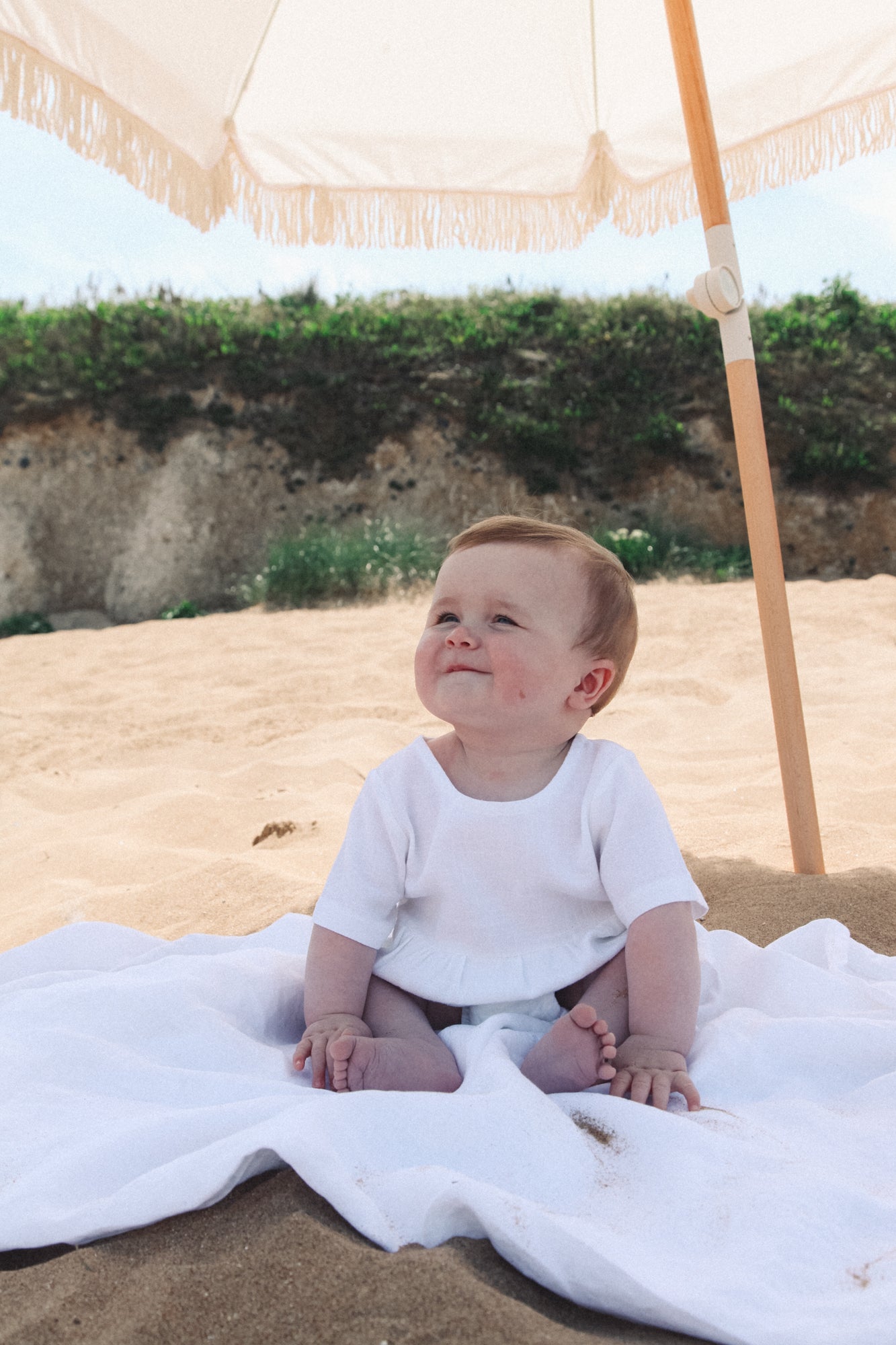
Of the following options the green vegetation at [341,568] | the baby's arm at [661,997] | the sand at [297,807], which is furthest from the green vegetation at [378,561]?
the baby's arm at [661,997]

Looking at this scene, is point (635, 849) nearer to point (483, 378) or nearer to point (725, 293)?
point (725, 293)

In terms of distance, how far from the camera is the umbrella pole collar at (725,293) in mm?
2285

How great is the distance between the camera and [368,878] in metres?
1.67

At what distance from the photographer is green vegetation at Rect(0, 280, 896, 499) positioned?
10.8 metres

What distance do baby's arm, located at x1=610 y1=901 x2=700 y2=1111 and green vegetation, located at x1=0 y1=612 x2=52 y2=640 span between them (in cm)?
933

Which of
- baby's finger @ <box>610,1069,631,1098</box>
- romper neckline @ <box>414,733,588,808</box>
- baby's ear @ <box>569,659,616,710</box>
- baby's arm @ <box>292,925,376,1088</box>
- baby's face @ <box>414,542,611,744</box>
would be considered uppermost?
baby's face @ <box>414,542,611,744</box>

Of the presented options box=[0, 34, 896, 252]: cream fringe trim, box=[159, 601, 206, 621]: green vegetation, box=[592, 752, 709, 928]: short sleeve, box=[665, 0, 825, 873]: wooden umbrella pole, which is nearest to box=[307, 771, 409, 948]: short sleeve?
box=[592, 752, 709, 928]: short sleeve

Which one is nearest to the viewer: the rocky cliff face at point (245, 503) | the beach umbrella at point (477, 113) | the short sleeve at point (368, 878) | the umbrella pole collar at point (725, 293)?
the short sleeve at point (368, 878)

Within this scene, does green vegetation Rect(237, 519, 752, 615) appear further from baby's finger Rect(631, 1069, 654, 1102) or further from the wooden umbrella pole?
baby's finger Rect(631, 1069, 654, 1102)

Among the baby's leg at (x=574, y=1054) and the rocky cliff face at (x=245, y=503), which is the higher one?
the rocky cliff face at (x=245, y=503)

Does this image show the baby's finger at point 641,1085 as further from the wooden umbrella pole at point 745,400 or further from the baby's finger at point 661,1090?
the wooden umbrella pole at point 745,400

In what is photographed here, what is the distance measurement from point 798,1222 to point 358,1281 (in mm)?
495

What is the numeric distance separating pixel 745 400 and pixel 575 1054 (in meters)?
1.59

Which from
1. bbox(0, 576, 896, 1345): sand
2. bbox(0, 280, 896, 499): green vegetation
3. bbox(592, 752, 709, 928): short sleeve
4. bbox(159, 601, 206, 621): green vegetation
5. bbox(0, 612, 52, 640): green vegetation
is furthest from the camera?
bbox(0, 280, 896, 499): green vegetation
